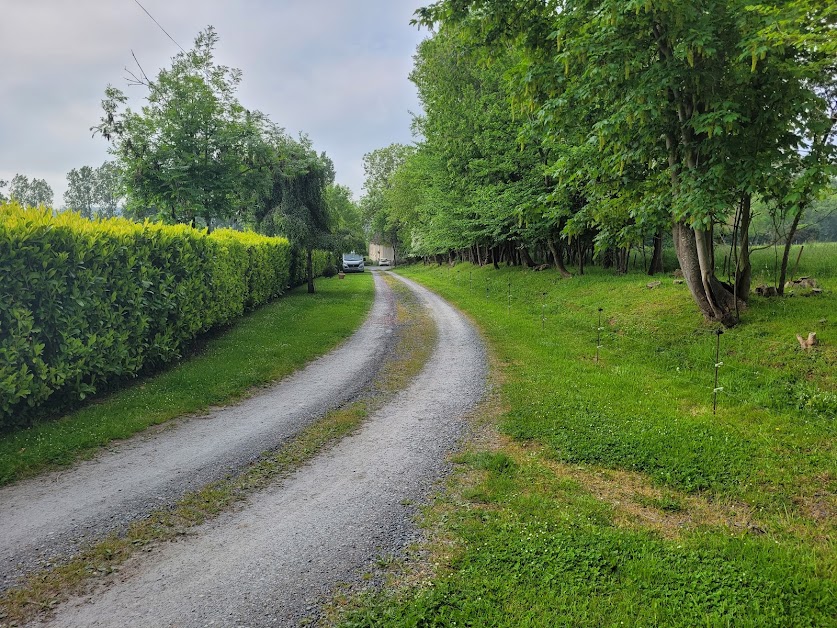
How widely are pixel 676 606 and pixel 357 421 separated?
14.8ft

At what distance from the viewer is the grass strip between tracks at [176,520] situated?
319 centimetres

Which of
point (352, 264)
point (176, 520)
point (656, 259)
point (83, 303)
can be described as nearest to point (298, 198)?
point (83, 303)

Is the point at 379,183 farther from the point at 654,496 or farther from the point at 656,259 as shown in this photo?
the point at 654,496

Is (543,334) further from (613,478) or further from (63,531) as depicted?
(63,531)

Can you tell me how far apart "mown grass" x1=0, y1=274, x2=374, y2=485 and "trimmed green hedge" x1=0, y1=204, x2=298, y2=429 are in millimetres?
442

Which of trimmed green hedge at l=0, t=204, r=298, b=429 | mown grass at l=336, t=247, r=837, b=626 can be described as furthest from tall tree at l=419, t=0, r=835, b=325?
trimmed green hedge at l=0, t=204, r=298, b=429

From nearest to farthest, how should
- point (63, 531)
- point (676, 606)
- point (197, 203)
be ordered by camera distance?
1. point (676, 606)
2. point (63, 531)
3. point (197, 203)

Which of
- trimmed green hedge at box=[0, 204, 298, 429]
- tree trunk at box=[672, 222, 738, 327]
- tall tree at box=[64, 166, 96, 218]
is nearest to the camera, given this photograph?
trimmed green hedge at box=[0, 204, 298, 429]

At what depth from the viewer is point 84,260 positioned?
7074 millimetres

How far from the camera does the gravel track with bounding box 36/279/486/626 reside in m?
3.06

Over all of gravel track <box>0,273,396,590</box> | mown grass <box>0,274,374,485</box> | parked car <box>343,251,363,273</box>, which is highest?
parked car <box>343,251,363,273</box>

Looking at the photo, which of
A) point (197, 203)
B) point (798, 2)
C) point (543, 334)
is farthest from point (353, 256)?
point (798, 2)

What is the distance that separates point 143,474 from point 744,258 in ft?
38.6

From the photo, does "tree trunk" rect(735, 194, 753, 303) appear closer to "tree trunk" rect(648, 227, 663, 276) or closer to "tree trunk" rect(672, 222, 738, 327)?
"tree trunk" rect(672, 222, 738, 327)
